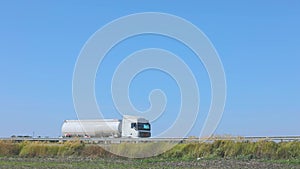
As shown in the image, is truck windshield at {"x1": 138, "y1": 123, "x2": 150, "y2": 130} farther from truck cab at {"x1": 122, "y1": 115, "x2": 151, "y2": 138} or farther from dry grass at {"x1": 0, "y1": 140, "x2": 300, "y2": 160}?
dry grass at {"x1": 0, "y1": 140, "x2": 300, "y2": 160}

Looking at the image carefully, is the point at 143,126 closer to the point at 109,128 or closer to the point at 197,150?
the point at 109,128

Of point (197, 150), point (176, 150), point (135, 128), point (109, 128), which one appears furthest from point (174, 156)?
point (109, 128)

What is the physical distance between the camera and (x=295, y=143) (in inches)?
1195

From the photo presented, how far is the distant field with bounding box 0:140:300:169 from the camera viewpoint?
27.0 metres

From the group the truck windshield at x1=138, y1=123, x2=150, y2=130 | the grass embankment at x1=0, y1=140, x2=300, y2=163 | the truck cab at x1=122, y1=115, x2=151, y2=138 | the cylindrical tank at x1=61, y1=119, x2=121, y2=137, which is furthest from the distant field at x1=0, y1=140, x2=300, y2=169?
the cylindrical tank at x1=61, y1=119, x2=121, y2=137

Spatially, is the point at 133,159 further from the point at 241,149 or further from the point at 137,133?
the point at 137,133

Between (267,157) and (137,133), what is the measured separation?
22421 millimetres

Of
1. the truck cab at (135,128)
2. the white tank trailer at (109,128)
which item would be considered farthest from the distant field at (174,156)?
the truck cab at (135,128)

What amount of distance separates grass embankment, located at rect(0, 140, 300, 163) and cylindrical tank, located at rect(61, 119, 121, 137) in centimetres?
1676

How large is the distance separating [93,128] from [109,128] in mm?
1737

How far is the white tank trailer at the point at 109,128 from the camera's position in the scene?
2010 inches

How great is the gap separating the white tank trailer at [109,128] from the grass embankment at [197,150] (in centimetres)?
1296

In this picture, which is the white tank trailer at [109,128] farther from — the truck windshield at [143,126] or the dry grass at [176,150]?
the dry grass at [176,150]

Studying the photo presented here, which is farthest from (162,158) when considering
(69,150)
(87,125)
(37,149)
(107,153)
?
(87,125)
